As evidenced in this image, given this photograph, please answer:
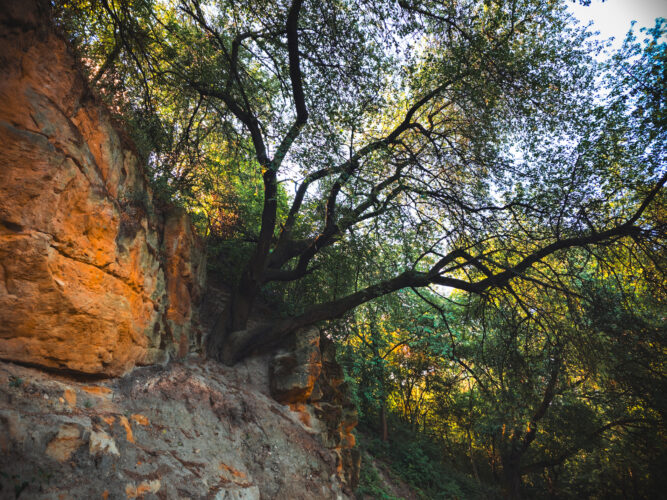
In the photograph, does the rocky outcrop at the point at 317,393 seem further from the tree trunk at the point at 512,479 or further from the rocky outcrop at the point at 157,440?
the tree trunk at the point at 512,479

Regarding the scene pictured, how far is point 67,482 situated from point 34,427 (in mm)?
428

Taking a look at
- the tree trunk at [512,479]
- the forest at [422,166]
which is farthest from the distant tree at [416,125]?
the tree trunk at [512,479]

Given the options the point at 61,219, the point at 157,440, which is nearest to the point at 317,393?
the point at 157,440

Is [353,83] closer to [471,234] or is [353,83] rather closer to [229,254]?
[471,234]

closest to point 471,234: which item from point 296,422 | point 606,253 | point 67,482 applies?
point 606,253

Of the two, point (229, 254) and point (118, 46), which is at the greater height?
point (118, 46)

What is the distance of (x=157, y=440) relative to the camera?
3.31 meters

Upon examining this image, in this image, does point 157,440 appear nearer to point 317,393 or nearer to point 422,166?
point 317,393

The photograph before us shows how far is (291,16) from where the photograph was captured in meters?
4.86

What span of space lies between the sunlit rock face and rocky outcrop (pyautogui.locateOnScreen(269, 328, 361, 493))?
109 inches

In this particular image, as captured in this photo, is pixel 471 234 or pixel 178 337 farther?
pixel 471 234

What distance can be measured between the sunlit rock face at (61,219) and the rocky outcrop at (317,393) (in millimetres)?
2760

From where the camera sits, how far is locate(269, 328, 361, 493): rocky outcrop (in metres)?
6.17

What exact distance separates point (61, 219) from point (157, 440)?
7.79 feet
